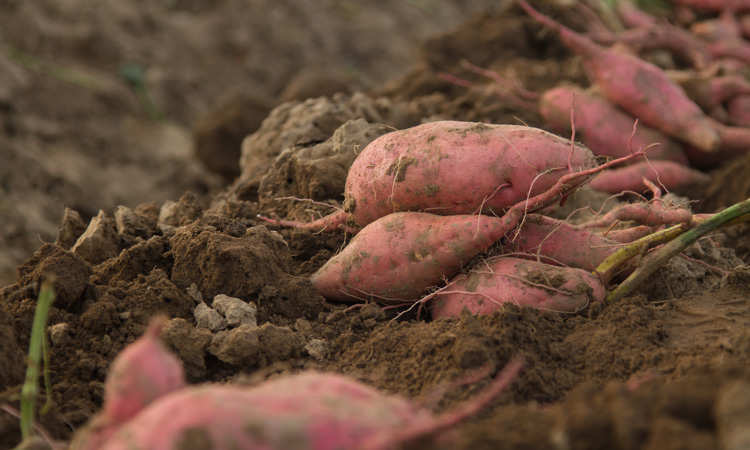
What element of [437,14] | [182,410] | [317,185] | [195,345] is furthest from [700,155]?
[437,14]

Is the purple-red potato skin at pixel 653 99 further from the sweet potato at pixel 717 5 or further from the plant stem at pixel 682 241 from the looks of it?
the sweet potato at pixel 717 5

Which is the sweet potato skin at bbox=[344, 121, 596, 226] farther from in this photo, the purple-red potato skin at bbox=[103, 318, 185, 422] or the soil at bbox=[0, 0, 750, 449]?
the purple-red potato skin at bbox=[103, 318, 185, 422]

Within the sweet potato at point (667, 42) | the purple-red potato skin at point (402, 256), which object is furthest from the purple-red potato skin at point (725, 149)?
the purple-red potato skin at point (402, 256)

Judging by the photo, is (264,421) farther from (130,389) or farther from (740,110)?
(740,110)

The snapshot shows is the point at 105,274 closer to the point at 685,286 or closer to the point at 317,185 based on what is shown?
the point at 317,185

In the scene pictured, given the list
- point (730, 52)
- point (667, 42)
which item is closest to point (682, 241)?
point (667, 42)

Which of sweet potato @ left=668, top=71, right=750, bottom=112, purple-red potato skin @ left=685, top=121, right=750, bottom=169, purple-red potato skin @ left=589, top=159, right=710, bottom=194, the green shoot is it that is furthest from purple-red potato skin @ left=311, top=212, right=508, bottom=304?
the green shoot

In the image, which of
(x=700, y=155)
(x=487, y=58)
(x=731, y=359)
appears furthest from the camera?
(x=487, y=58)
